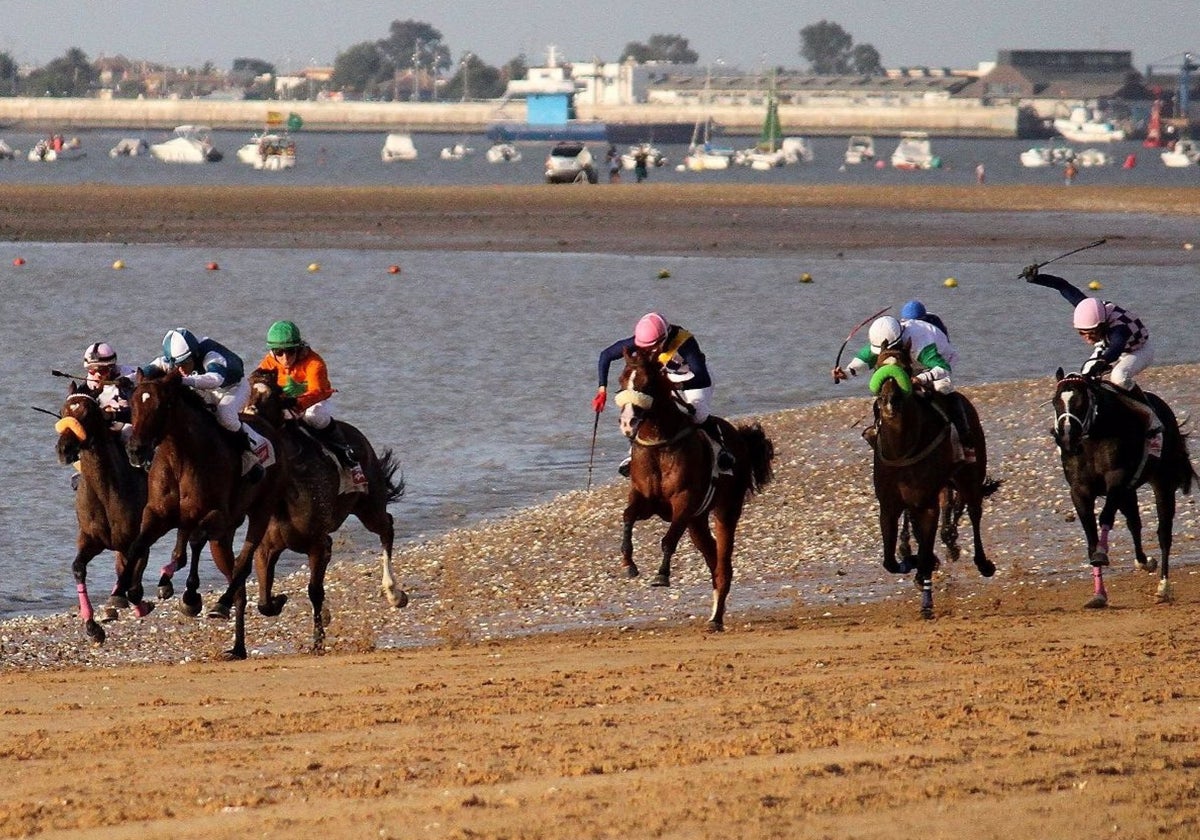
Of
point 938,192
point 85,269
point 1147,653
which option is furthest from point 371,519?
point 938,192

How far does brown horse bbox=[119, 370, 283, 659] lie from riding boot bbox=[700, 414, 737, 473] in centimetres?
306

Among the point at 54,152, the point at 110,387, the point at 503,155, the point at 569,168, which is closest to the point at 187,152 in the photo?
the point at 54,152

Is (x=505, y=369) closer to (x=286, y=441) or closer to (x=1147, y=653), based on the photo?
(x=286, y=441)

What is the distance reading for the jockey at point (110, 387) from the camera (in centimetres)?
1338

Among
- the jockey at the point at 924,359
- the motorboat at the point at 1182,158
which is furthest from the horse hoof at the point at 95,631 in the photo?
the motorboat at the point at 1182,158

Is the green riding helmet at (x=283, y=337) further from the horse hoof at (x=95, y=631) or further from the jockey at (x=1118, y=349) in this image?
the jockey at (x=1118, y=349)

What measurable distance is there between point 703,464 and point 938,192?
2388 inches

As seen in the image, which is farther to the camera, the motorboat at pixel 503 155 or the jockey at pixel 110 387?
the motorboat at pixel 503 155

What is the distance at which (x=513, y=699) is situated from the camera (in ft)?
32.7

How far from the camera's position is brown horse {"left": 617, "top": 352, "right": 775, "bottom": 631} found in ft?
43.0

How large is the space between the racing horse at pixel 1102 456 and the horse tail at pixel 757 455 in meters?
1.98

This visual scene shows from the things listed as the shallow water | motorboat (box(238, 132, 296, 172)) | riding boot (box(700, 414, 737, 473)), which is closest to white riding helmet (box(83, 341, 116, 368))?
the shallow water

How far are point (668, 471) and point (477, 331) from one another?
833 inches

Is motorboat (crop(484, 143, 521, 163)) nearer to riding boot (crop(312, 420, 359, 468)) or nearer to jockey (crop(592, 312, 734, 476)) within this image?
riding boot (crop(312, 420, 359, 468))
